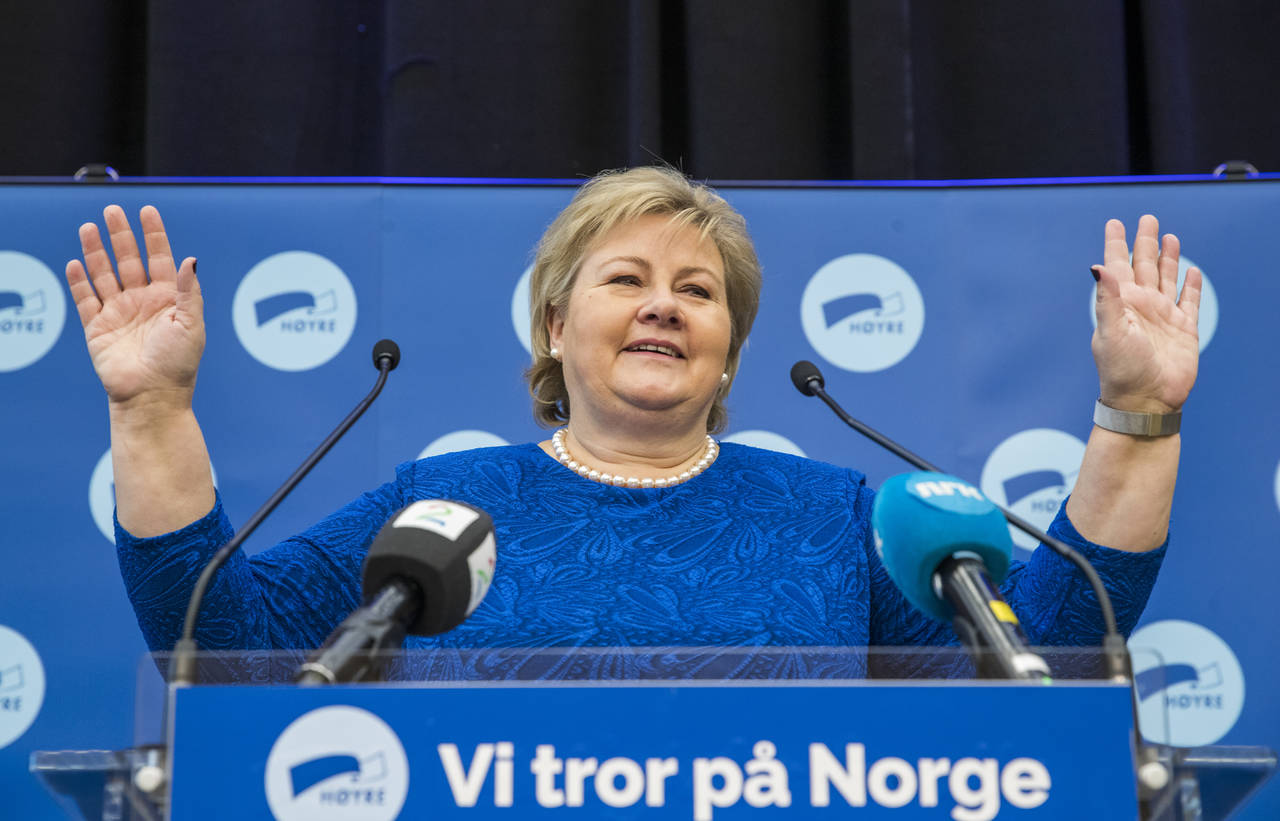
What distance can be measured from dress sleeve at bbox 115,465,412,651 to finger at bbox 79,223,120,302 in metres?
0.28

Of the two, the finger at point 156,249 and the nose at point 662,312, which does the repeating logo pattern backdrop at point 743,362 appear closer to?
the nose at point 662,312

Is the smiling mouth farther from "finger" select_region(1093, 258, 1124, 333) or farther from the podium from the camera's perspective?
the podium

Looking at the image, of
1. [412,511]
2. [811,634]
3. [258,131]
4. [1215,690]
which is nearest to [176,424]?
[412,511]

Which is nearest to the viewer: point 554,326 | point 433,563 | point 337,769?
point 337,769

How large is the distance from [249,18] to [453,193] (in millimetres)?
697

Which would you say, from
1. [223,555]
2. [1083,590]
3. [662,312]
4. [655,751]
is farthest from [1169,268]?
[223,555]

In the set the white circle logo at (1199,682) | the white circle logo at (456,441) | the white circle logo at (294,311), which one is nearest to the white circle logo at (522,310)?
the white circle logo at (456,441)

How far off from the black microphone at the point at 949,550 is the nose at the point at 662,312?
0.71 m

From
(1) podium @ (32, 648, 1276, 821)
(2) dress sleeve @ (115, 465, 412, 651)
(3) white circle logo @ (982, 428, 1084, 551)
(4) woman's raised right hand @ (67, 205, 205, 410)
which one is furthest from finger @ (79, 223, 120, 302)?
(3) white circle logo @ (982, 428, 1084, 551)

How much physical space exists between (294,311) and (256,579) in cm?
77

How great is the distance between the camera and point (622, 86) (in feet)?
8.73

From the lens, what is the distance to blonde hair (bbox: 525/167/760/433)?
72.3 inches

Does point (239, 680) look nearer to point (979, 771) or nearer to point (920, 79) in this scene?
point (979, 771)

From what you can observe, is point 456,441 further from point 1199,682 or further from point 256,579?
point 1199,682
